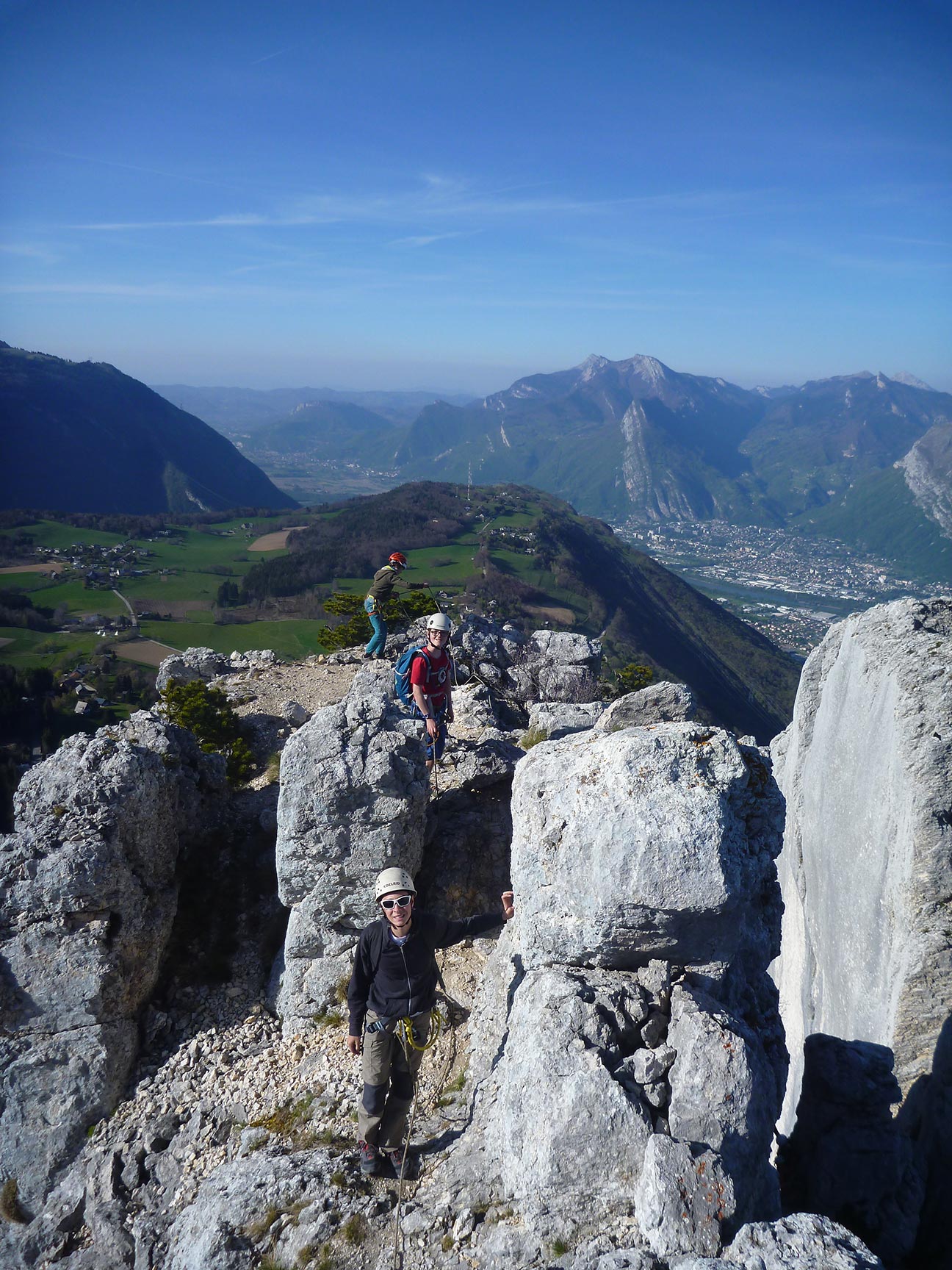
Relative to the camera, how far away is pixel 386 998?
314 inches

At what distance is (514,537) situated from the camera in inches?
5802

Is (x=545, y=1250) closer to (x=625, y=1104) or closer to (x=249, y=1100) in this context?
(x=625, y=1104)

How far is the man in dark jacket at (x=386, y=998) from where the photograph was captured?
7.82 meters

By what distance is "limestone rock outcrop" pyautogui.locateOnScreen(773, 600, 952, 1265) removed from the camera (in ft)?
32.2

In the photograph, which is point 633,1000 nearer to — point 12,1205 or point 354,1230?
point 354,1230

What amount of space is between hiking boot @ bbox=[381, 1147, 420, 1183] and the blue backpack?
23.8ft

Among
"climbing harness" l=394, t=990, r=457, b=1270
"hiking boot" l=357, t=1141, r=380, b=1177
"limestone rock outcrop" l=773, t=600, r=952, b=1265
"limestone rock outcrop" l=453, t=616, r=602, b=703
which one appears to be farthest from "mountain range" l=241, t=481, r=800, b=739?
"hiking boot" l=357, t=1141, r=380, b=1177

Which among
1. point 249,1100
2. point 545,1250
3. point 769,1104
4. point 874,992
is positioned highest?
point 769,1104

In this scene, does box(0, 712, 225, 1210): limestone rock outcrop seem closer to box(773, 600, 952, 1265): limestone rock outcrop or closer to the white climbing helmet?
the white climbing helmet

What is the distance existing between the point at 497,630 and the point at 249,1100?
20.8m

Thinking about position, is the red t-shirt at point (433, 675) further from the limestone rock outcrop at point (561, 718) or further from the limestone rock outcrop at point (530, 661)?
the limestone rock outcrop at point (530, 661)

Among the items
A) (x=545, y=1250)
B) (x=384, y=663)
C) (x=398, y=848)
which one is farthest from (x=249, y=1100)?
(x=384, y=663)

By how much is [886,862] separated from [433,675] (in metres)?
8.58

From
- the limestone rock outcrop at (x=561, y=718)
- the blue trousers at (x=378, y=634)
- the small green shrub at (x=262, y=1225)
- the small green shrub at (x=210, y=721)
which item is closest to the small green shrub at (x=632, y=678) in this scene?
the limestone rock outcrop at (x=561, y=718)
